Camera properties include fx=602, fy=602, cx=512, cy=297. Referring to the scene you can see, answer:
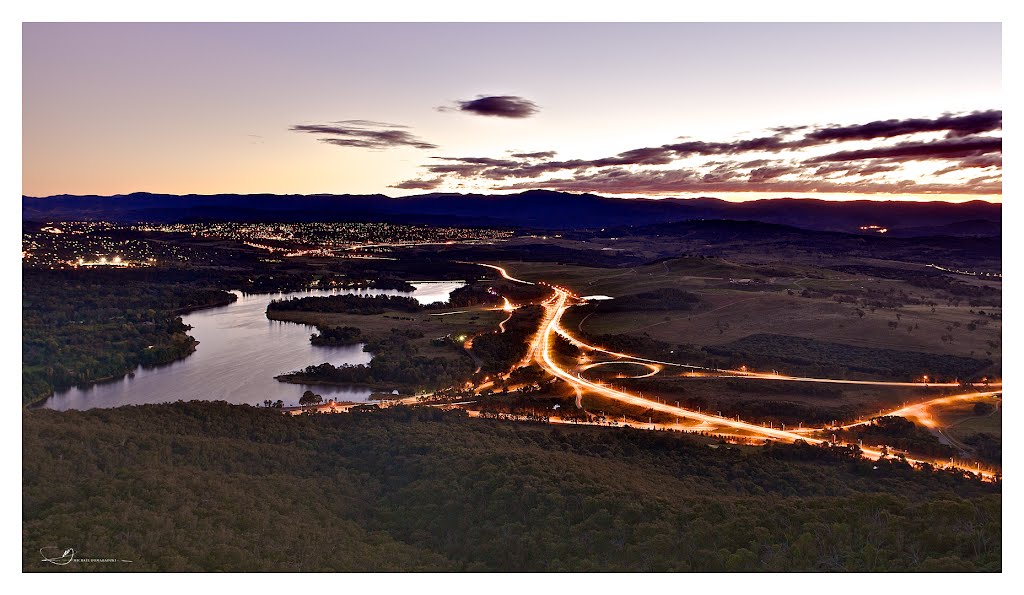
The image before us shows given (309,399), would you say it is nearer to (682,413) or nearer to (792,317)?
(682,413)

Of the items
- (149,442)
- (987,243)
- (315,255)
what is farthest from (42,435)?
(987,243)

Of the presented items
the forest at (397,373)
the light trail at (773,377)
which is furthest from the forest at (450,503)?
the light trail at (773,377)

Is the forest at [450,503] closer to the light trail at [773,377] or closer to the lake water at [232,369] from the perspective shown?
the lake water at [232,369]

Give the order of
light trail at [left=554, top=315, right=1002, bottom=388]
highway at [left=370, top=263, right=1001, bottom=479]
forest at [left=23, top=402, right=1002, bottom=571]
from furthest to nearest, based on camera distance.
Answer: light trail at [left=554, top=315, right=1002, bottom=388] → highway at [left=370, top=263, right=1001, bottom=479] → forest at [left=23, top=402, right=1002, bottom=571]

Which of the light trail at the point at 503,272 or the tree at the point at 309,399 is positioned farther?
the light trail at the point at 503,272

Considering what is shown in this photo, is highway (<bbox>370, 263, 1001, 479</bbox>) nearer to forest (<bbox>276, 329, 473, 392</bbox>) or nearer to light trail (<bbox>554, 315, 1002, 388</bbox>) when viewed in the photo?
light trail (<bbox>554, 315, 1002, 388</bbox>)

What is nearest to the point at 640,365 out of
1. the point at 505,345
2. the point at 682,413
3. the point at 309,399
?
the point at 682,413

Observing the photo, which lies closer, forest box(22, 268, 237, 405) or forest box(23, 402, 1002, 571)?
forest box(23, 402, 1002, 571)
